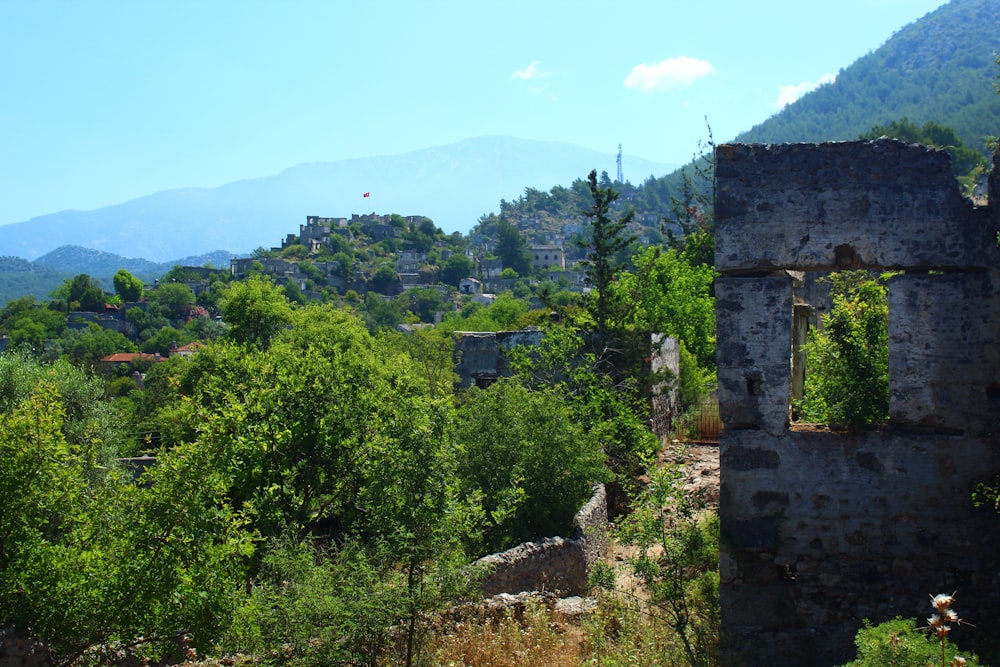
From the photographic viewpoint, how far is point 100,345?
7894cm

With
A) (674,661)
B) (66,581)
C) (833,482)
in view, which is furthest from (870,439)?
(66,581)

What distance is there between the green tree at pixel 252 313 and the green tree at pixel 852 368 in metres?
22.9

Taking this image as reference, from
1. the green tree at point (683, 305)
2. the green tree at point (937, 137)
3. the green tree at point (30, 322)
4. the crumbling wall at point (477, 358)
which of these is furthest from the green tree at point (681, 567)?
the green tree at point (30, 322)

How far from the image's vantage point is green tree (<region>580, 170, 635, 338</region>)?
21.0 m

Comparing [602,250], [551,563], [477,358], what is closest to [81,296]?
[477,358]

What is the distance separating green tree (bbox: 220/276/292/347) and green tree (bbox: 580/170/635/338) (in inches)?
474

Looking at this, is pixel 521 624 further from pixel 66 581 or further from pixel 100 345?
pixel 100 345

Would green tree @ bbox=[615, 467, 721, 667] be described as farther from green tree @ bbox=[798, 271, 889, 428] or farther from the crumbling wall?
the crumbling wall

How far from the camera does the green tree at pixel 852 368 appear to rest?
8266 millimetres

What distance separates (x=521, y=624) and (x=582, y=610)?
744 millimetres

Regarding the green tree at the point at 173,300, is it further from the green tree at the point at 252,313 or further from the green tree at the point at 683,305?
the green tree at the point at 683,305

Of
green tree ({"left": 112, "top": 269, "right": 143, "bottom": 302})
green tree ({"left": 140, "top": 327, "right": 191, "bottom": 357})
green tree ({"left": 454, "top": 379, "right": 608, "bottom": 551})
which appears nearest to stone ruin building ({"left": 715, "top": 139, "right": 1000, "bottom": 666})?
green tree ({"left": 454, "top": 379, "right": 608, "bottom": 551})

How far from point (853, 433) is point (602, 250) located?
14226mm

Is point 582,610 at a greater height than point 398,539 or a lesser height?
lesser
